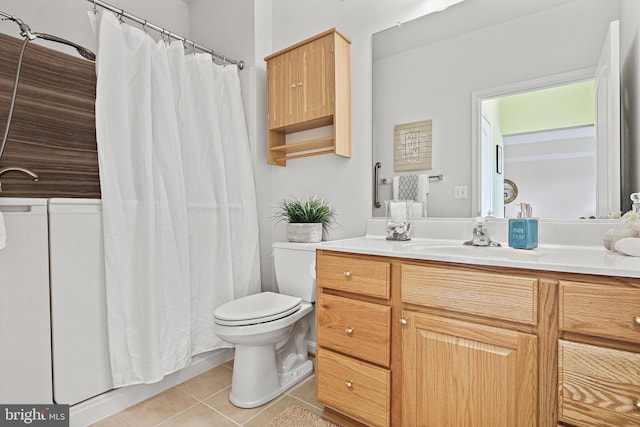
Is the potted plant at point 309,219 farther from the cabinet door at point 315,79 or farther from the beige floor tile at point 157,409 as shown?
the beige floor tile at point 157,409

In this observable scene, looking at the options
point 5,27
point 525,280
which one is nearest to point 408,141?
point 525,280

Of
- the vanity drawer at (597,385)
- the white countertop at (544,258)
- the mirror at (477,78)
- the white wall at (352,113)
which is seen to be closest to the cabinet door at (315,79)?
the white wall at (352,113)

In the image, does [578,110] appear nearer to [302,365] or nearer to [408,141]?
[408,141]

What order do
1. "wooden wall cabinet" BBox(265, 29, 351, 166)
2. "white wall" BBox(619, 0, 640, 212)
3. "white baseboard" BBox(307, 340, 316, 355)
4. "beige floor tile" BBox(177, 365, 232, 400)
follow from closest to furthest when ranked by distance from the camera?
1. "white wall" BBox(619, 0, 640, 212)
2. "beige floor tile" BBox(177, 365, 232, 400)
3. "wooden wall cabinet" BBox(265, 29, 351, 166)
4. "white baseboard" BBox(307, 340, 316, 355)

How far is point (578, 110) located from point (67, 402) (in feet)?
8.34

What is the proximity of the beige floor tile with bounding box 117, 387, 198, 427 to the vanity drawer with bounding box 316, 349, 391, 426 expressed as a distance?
76cm

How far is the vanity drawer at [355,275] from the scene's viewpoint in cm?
121

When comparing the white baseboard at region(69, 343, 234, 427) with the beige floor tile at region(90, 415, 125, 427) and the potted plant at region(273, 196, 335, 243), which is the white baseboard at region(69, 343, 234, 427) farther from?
the potted plant at region(273, 196, 335, 243)

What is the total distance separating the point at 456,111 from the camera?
62.4 inches

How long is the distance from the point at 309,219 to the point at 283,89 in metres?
0.89

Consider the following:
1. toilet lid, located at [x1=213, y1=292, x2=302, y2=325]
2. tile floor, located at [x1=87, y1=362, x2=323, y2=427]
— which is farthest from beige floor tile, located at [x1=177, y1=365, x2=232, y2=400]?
toilet lid, located at [x1=213, y1=292, x2=302, y2=325]

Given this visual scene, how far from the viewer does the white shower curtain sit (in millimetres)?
1559

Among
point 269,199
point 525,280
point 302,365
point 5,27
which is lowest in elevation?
point 302,365

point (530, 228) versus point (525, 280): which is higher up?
point (530, 228)
